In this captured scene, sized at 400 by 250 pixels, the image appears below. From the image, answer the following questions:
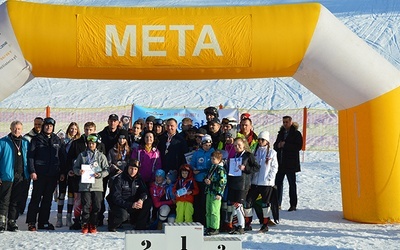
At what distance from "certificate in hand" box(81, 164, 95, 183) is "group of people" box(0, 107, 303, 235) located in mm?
12

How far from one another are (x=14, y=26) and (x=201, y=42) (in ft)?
7.23

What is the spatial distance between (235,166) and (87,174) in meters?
1.79

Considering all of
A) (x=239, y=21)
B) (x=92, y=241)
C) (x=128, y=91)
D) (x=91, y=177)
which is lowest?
(x=92, y=241)

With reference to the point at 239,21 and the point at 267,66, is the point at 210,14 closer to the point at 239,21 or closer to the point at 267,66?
the point at 239,21

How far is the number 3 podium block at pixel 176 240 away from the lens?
4.48 meters

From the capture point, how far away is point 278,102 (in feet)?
75.4

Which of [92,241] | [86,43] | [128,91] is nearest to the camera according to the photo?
[92,241]

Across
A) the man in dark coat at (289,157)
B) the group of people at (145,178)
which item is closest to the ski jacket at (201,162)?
the group of people at (145,178)

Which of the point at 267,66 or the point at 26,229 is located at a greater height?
the point at 267,66

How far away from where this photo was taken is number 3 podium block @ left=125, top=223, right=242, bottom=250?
448 centimetres

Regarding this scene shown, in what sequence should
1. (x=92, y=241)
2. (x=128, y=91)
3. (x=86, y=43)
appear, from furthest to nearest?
1. (x=128, y=91)
2. (x=86, y=43)
3. (x=92, y=241)

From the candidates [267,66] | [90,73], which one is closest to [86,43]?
[90,73]

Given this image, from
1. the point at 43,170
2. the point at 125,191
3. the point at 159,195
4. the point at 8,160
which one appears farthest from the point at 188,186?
the point at 8,160

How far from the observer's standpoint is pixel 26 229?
8648 millimetres
